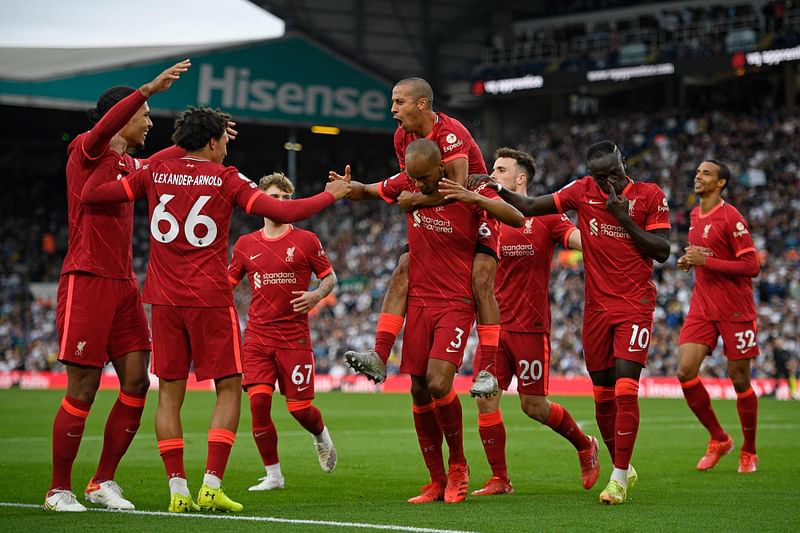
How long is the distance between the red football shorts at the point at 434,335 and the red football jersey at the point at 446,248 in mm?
75

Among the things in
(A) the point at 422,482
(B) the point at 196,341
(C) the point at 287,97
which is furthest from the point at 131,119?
(C) the point at 287,97

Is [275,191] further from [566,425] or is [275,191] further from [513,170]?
[566,425]

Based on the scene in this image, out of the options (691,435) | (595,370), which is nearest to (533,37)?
(691,435)

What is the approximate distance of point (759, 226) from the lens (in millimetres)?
31562

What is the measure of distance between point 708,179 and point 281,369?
4.82 metres

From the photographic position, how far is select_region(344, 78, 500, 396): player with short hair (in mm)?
8758

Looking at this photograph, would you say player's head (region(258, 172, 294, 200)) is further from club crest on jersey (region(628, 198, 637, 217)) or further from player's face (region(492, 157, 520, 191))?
club crest on jersey (region(628, 198, 637, 217))

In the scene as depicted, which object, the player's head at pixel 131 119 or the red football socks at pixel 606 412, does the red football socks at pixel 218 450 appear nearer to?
the player's head at pixel 131 119

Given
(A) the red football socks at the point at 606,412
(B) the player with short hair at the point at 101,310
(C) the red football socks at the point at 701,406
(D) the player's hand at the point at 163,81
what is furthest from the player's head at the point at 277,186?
(C) the red football socks at the point at 701,406

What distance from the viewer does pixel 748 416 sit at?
1159 cm

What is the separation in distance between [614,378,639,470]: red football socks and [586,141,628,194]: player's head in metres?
1.56

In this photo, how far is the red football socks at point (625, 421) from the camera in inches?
340

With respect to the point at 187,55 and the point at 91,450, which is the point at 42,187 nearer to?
the point at 187,55

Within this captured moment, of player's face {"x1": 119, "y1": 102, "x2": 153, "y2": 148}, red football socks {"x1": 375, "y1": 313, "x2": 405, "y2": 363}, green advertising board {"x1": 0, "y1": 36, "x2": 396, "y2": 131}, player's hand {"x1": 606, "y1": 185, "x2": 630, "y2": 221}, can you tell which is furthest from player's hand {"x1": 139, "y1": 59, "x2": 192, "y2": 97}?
green advertising board {"x1": 0, "y1": 36, "x2": 396, "y2": 131}
